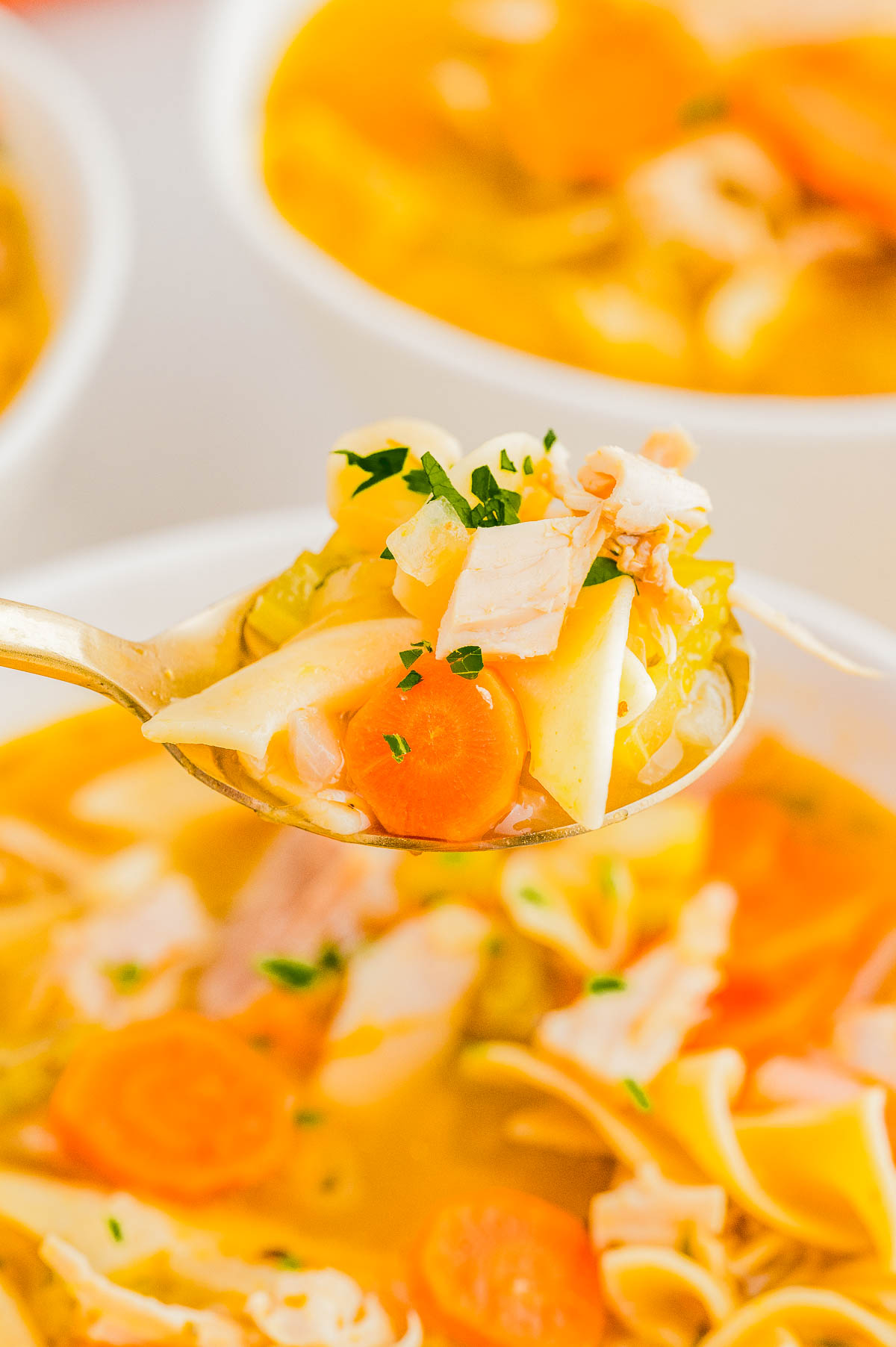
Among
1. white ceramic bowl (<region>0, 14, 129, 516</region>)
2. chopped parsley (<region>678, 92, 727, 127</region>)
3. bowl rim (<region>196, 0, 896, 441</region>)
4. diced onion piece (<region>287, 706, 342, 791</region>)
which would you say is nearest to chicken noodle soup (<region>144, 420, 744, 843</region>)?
diced onion piece (<region>287, 706, 342, 791</region>)

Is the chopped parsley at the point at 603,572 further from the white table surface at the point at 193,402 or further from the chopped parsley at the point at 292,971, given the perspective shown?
the white table surface at the point at 193,402

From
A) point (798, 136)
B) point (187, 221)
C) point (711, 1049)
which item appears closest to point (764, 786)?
point (711, 1049)

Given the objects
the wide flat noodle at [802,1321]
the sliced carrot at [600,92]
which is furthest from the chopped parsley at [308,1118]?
the sliced carrot at [600,92]

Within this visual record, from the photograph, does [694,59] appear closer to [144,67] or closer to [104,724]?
[144,67]

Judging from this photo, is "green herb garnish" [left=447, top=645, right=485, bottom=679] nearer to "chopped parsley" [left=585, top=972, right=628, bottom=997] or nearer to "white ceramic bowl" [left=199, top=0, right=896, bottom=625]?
"chopped parsley" [left=585, top=972, right=628, bottom=997]

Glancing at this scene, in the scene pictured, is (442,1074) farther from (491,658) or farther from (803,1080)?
(491,658)

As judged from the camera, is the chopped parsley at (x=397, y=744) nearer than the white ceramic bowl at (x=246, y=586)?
Yes
